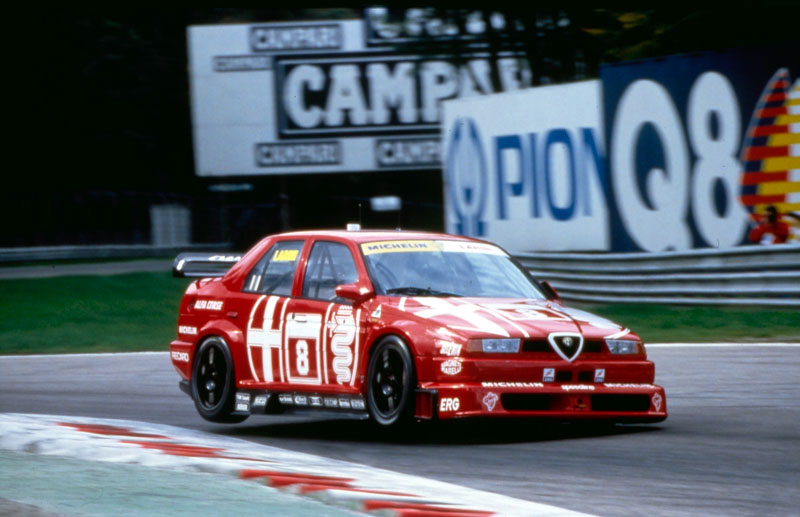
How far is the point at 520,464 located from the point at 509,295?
6.95 feet

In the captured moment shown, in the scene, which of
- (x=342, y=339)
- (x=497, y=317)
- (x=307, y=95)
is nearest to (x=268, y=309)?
(x=342, y=339)

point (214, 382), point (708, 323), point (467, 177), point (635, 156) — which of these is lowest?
point (708, 323)

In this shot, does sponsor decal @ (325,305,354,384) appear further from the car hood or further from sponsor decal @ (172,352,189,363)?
sponsor decal @ (172,352,189,363)

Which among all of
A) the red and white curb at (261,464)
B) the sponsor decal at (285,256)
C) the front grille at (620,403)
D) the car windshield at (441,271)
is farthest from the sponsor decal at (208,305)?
the front grille at (620,403)

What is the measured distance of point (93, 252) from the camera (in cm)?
4628

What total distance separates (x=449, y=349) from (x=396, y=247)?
1.38 meters

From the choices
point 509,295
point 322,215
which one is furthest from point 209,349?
point 322,215

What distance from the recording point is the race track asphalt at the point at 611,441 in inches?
267

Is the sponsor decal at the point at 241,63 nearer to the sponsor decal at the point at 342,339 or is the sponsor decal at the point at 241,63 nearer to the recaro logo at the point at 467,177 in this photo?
the recaro logo at the point at 467,177

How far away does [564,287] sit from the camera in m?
22.8

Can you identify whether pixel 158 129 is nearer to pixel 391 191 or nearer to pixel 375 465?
pixel 391 191

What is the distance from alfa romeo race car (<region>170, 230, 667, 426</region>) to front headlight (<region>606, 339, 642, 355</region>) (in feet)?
0.03

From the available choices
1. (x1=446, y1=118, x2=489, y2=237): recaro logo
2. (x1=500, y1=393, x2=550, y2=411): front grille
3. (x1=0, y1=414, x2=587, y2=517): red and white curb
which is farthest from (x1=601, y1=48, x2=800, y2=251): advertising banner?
(x1=0, y1=414, x2=587, y2=517): red and white curb

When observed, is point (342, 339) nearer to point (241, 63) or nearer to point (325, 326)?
point (325, 326)
